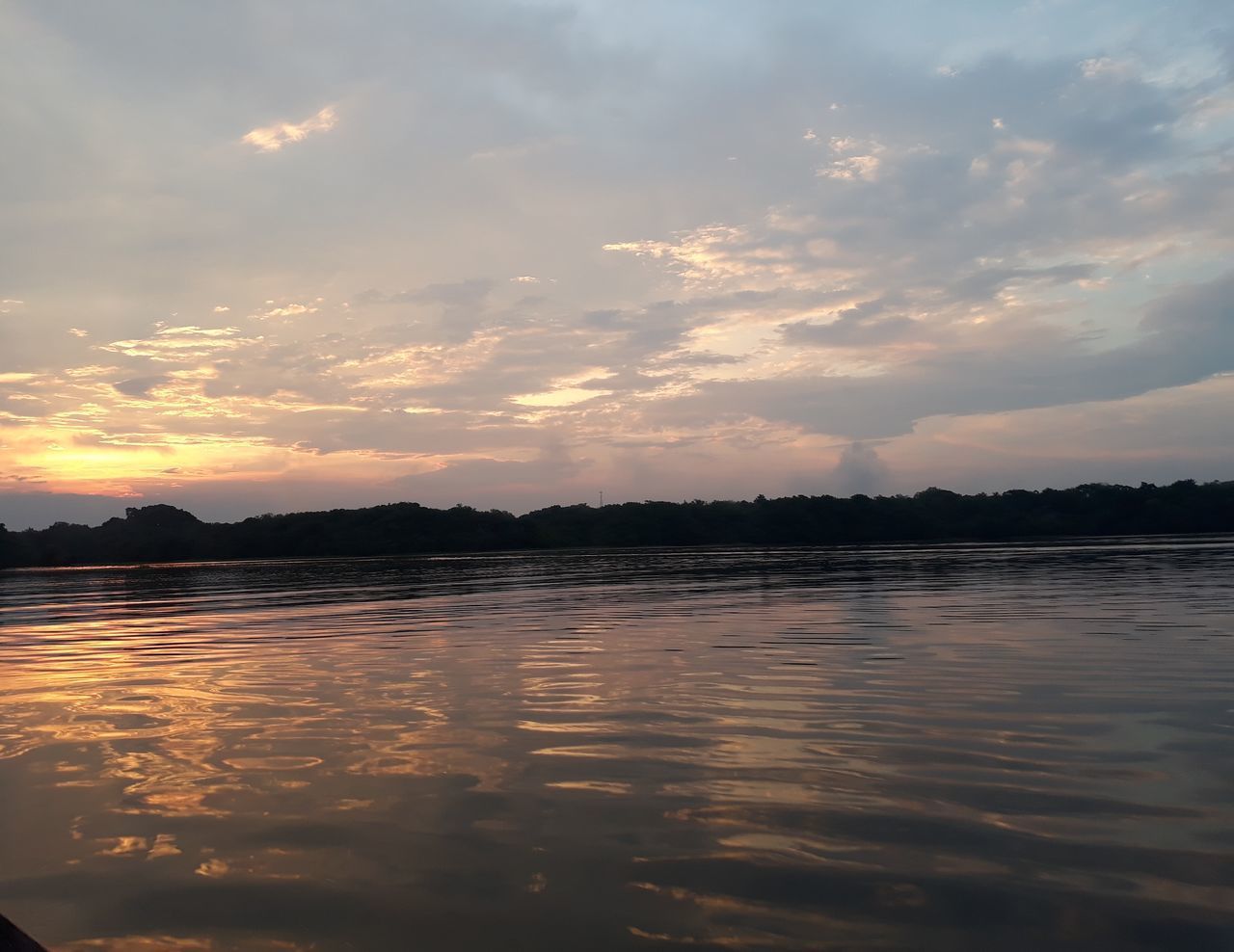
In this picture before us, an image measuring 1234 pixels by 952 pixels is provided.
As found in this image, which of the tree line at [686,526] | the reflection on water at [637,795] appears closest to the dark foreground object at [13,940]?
the reflection on water at [637,795]

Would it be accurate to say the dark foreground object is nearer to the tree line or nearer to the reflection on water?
the reflection on water

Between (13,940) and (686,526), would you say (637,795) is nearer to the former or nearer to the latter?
(13,940)

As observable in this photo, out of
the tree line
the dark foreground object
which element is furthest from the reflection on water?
the tree line

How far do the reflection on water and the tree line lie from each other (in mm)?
135560

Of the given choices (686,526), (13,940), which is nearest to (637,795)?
(13,940)

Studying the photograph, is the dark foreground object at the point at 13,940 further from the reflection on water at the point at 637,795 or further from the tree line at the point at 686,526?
the tree line at the point at 686,526

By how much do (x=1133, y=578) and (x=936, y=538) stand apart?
12685 centimetres

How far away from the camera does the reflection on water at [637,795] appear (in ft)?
18.7

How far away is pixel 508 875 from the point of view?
254 inches

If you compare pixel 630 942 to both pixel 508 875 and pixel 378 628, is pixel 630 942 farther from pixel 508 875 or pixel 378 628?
pixel 378 628

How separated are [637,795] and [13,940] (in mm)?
5086

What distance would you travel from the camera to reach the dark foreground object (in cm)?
429

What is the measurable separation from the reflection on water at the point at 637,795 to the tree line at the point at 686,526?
136 meters

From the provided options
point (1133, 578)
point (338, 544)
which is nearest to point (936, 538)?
point (338, 544)
